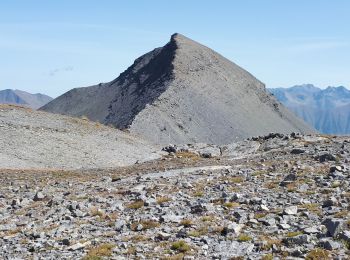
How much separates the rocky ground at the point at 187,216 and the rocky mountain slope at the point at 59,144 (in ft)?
57.8

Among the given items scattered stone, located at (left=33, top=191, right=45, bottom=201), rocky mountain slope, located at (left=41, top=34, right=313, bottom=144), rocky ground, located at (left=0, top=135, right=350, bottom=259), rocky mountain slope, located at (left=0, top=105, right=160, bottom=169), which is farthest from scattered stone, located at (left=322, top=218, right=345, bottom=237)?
rocky mountain slope, located at (left=41, top=34, right=313, bottom=144)

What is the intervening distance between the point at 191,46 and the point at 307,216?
15952cm

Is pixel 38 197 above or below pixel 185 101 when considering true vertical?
below

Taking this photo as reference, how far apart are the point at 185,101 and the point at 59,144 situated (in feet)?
278

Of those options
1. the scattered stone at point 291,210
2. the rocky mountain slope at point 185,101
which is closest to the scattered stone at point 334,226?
the scattered stone at point 291,210

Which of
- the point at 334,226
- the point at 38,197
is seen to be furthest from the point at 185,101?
the point at 334,226

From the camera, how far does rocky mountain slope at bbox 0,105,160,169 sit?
4875 cm

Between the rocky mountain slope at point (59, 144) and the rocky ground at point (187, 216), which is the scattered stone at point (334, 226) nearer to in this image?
the rocky ground at point (187, 216)

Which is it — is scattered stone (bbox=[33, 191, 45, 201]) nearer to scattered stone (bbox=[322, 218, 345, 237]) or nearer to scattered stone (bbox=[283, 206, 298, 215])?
scattered stone (bbox=[283, 206, 298, 215])

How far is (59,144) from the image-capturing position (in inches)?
2135

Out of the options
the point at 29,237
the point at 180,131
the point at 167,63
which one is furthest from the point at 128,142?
the point at 167,63

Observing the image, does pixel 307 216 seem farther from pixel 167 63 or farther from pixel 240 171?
pixel 167 63

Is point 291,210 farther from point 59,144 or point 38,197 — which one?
point 59,144

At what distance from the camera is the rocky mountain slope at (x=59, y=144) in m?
48.8
